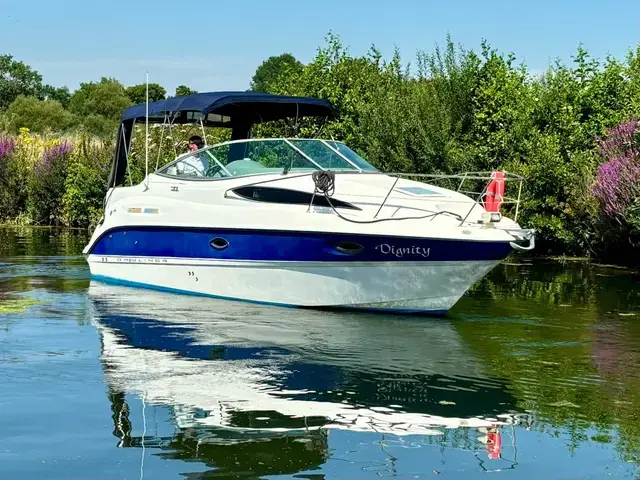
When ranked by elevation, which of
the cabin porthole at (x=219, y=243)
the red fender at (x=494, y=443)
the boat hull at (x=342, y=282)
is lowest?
the red fender at (x=494, y=443)

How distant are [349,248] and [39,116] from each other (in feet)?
203

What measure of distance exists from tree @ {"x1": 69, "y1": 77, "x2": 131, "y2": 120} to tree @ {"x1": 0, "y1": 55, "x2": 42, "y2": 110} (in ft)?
33.5

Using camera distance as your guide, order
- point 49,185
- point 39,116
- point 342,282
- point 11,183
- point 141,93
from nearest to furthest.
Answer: point 342,282 → point 49,185 → point 11,183 → point 39,116 → point 141,93

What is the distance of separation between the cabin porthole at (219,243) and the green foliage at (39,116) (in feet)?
181

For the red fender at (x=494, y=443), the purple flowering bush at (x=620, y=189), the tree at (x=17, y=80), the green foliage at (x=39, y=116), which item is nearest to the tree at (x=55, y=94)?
the tree at (x=17, y=80)

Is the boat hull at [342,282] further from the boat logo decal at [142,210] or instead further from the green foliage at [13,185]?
the green foliage at [13,185]

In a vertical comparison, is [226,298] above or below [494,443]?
above

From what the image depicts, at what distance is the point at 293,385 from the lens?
8016mm

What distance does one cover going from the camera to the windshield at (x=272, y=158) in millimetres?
12742

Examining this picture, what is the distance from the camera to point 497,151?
71.4ft

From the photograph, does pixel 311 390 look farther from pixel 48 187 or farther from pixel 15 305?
pixel 48 187

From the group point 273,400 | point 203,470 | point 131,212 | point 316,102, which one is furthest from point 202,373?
point 316,102

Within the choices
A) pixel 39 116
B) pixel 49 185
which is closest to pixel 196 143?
pixel 49 185

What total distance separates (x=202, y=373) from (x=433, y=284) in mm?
3969
